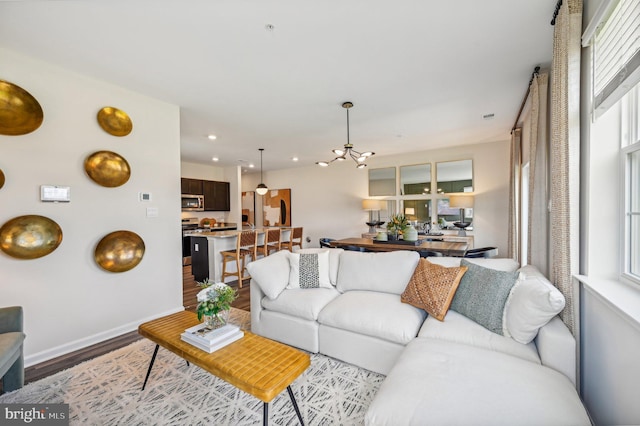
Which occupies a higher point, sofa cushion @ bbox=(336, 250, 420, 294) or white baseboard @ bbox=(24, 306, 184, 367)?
sofa cushion @ bbox=(336, 250, 420, 294)

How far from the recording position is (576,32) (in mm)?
1637

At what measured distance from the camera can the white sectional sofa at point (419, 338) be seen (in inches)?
44.6

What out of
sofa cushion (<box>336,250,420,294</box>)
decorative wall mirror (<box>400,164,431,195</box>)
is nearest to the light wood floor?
sofa cushion (<box>336,250,420,294</box>)

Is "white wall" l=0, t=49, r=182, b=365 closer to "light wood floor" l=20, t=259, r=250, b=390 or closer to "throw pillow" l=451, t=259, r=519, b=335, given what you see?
"light wood floor" l=20, t=259, r=250, b=390

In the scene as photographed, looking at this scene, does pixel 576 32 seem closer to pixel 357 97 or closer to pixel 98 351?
pixel 357 97

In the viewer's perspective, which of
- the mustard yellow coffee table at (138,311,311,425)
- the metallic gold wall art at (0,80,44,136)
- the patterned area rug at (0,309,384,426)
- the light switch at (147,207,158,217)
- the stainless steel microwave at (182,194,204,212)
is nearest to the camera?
the mustard yellow coffee table at (138,311,311,425)

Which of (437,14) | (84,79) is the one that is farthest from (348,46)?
(84,79)

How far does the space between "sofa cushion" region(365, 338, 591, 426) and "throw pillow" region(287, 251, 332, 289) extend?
1405 mm

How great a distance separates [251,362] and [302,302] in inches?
38.7

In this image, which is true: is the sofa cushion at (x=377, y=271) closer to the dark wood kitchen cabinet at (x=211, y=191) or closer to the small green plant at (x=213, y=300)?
the small green plant at (x=213, y=300)

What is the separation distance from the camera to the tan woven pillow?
208cm

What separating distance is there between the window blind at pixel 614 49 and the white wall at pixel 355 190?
14.4 feet

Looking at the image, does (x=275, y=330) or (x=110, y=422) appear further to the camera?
(x=275, y=330)

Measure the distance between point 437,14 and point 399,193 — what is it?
489 centimetres
